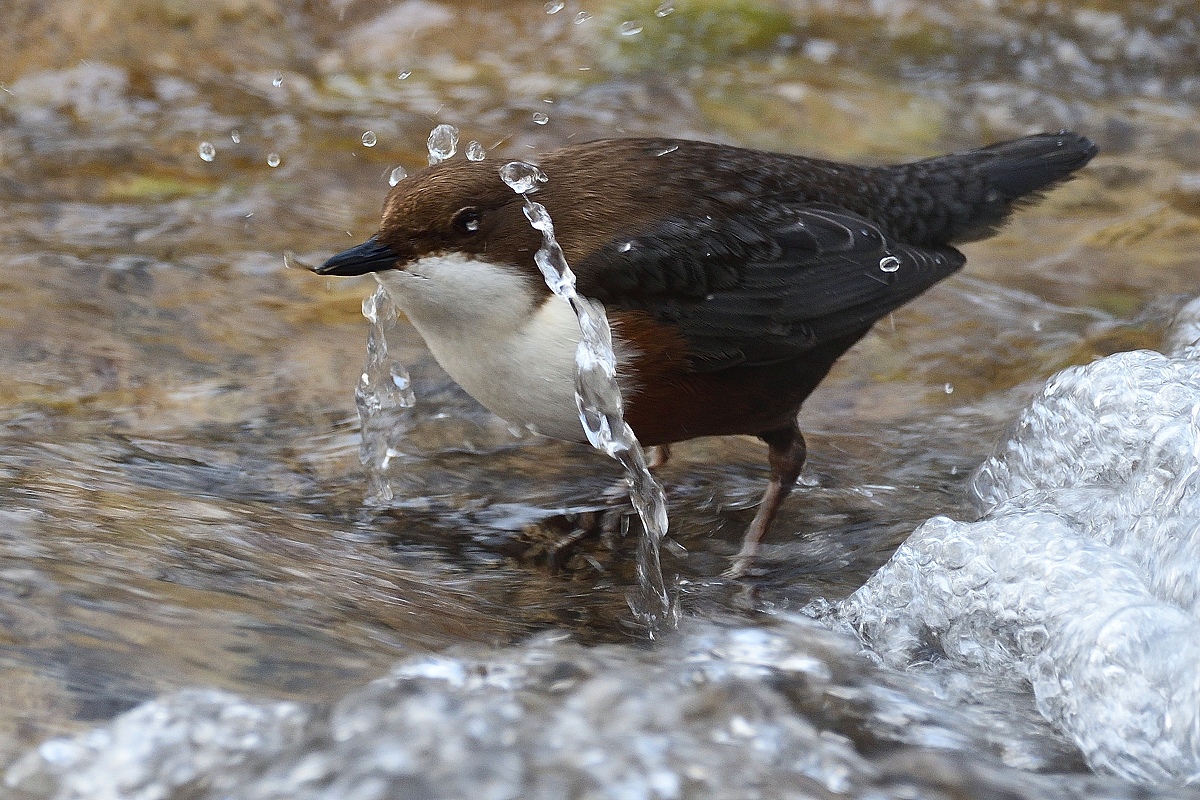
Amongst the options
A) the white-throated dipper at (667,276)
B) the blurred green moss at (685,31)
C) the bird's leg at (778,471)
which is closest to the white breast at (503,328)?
the white-throated dipper at (667,276)

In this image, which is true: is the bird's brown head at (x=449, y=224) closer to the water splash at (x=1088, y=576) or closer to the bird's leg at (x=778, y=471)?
the bird's leg at (x=778, y=471)

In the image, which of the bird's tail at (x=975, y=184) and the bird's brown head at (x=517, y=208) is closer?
the bird's brown head at (x=517, y=208)

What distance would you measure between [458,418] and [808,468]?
1.05m

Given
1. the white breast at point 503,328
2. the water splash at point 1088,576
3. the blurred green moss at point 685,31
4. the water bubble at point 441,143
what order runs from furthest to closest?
1. the blurred green moss at point 685,31
2. the water bubble at point 441,143
3. the white breast at point 503,328
4. the water splash at point 1088,576

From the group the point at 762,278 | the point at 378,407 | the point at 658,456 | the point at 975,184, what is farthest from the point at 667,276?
the point at 975,184

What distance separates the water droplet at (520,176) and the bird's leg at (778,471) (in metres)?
0.88

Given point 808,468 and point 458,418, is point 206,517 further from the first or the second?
point 808,468

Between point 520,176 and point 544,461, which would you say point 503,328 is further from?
point 544,461

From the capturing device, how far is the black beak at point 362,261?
2.78m

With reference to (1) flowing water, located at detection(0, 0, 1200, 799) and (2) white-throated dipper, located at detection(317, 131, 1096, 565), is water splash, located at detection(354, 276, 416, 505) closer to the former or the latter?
(1) flowing water, located at detection(0, 0, 1200, 799)

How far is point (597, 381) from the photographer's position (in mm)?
2877

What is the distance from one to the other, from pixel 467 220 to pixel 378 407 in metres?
0.78

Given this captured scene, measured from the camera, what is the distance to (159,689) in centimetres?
189

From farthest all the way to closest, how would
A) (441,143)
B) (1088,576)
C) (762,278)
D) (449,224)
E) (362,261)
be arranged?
(441,143)
(762,278)
(449,224)
(362,261)
(1088,576)
